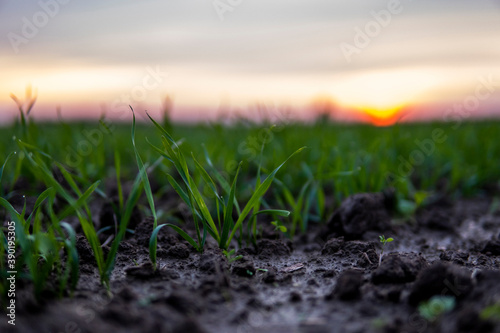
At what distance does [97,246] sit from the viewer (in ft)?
5.08

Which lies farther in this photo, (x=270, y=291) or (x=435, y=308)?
(x=270, y=291)

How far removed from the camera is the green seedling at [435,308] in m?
1.26

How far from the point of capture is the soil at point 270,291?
4.15 ft

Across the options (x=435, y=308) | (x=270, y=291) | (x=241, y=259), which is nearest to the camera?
(x=435, y=308)

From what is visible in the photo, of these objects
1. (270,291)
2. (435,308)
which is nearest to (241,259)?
(270,291)

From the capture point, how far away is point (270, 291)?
158cm

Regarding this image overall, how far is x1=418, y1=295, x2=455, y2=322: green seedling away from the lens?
1258 millimetres

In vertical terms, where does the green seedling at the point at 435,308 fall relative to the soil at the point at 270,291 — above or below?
above

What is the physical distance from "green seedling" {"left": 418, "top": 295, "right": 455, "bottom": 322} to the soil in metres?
0.02

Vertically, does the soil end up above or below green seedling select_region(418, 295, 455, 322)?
below

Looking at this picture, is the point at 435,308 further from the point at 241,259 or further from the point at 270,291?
the point at 241,259

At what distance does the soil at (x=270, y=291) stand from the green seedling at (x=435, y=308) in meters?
0.02

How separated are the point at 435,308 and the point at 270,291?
57cm

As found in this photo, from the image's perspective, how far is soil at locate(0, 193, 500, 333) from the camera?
1265 mm
